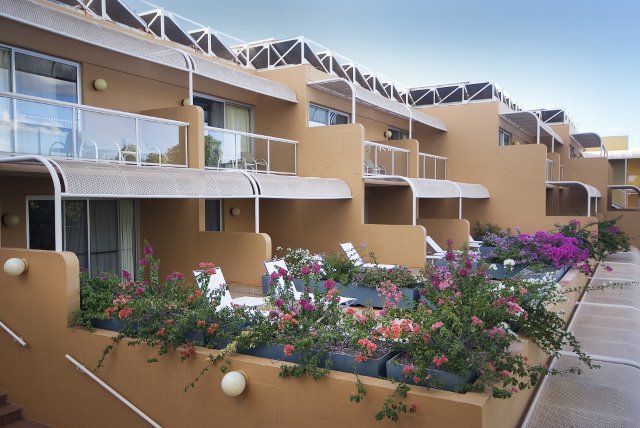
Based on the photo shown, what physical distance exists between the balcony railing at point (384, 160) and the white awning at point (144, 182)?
5.10 metres

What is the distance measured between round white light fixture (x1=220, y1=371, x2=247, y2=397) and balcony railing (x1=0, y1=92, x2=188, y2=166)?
5445 mm

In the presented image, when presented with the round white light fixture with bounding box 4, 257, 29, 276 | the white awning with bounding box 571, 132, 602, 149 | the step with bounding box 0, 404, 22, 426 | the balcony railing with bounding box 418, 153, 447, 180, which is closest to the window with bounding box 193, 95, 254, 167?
the round white light fixture with bounding box 4, 257, 29, 276

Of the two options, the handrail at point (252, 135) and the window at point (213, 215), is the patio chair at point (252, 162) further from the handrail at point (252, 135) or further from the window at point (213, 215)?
the window at point (213, 215)

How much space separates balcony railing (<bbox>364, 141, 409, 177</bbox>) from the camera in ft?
50.6

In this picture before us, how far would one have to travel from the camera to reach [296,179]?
42.2ft

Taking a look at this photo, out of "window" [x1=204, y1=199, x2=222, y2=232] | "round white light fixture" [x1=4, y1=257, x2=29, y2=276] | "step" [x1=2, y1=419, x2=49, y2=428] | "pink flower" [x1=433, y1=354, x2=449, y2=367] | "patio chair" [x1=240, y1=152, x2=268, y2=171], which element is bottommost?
"step" [x1=2, y1=419, x2=49, y2=428]

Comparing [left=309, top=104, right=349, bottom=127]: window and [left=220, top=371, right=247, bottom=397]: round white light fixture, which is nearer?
[left=220, top=371, right=247, bottom=397]: round white light fixture

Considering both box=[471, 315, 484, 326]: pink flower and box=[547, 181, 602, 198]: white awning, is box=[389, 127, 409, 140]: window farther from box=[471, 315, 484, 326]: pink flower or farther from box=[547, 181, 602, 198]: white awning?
box=[471, 315, 484, 326]: pink flower

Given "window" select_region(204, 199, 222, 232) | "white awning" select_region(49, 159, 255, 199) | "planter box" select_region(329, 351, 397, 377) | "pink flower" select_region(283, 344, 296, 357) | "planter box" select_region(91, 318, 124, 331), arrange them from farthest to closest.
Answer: "window" select_region(204, 199, 222, 232)
"white awning" select_region(49, 159, 255, 199)
"planter box" select_region(91, 318, 124, 331)
"pink flower" select_region(283, 344, 296, 357)
"planter box" select_region(329, 351, 397, 377)

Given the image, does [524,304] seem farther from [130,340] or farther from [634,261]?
[634,261]

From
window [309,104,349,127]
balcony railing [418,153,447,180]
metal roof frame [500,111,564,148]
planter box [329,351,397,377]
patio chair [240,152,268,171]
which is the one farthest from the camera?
metal roof frame [500,111,564,148]

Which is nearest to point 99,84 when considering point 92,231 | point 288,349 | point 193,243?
point 92,231

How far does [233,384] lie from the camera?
518cm

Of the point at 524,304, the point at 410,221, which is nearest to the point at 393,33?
the point at 410,221
